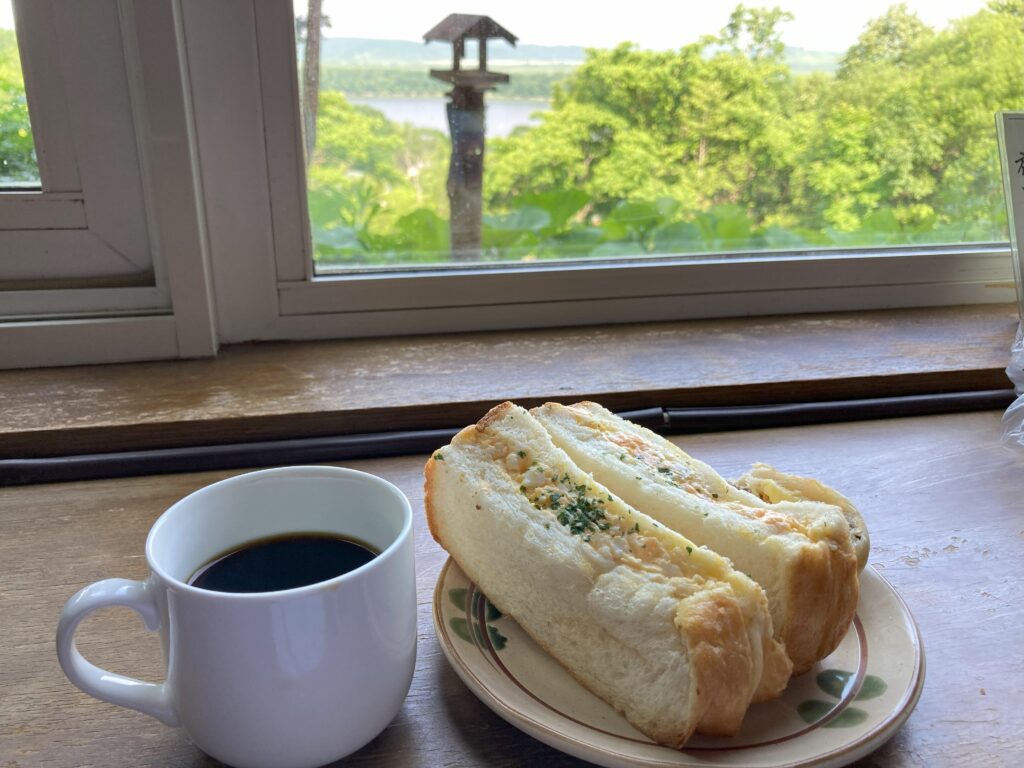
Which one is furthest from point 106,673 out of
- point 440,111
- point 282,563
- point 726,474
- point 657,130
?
point 657,130

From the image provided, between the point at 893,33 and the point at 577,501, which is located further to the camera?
the point at 893,33

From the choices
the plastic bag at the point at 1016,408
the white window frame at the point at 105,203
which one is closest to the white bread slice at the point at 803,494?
the plastic bag at the point at 1016,408

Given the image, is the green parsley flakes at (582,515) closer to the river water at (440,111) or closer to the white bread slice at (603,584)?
the white bread slice at (603,584)

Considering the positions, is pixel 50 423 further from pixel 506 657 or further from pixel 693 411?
pixel 693 411

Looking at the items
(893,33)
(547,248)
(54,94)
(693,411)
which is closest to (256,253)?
(54,94)

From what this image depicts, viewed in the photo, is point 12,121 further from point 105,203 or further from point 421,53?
point 421,53

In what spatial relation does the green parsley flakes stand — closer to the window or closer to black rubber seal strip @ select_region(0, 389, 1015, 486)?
black rubber seal strip @ select_region(0, 389, 1015, 486)
